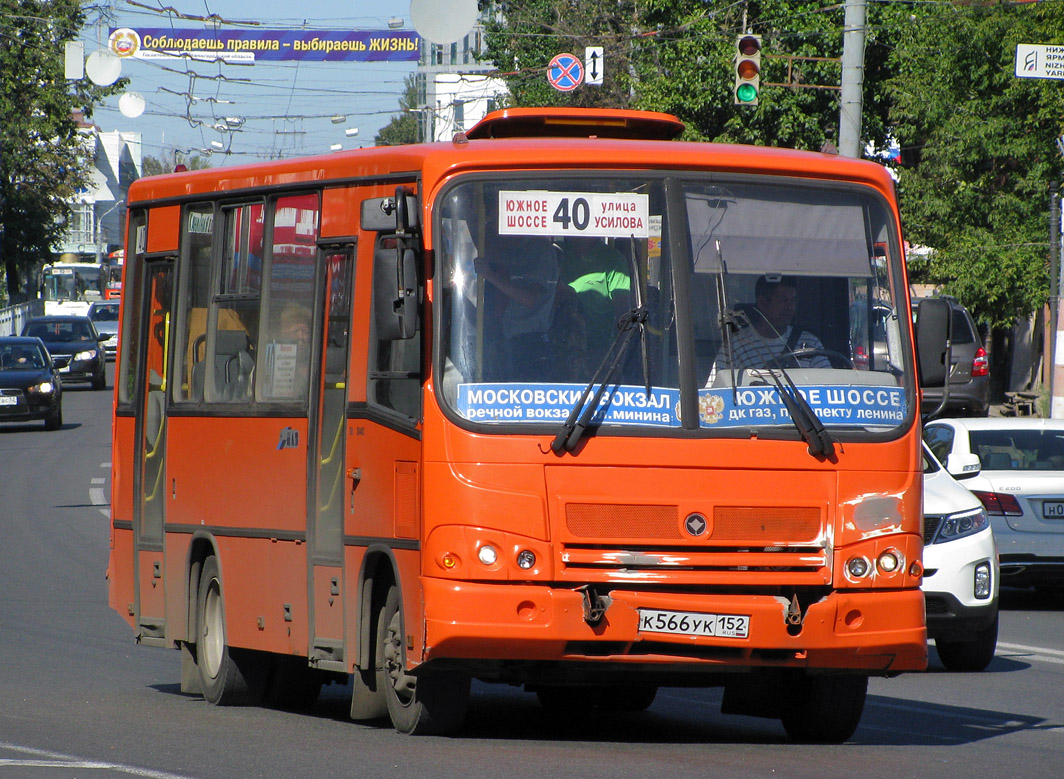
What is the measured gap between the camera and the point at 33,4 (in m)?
63.2

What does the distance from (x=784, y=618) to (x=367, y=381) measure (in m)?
2.17

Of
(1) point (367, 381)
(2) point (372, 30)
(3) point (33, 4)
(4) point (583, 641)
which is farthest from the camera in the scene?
(3) point (33, 4)

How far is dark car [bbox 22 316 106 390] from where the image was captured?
46.4m

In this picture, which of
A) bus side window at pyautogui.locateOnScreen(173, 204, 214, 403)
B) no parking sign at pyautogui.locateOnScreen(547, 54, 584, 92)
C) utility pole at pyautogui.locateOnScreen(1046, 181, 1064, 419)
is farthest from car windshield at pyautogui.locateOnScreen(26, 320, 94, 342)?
bus side window at pyautogui.locateOnScreen(173, 204, 214, 403)

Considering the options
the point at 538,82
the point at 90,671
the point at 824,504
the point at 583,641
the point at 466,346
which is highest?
the point at 538,82

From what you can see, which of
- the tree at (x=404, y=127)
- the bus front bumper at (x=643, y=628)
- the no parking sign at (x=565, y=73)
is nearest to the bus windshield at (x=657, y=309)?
the bus front bumper at (x=643, y=628)

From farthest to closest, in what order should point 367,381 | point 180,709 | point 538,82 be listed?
point 538,82
point 180,709
point 367,381

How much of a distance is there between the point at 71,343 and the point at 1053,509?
34.9 metres

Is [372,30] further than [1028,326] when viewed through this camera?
Yes

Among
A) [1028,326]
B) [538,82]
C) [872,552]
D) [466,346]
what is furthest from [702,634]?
[538,82]

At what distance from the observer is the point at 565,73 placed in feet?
113

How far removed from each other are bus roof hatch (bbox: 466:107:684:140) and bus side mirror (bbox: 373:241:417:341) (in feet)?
5.77

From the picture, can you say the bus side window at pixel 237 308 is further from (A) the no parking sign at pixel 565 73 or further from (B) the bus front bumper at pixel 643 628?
(A) the no parking sign at pixel 565 73

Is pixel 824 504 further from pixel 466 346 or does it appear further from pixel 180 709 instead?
pixel 180 709
